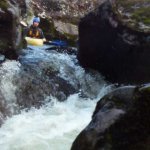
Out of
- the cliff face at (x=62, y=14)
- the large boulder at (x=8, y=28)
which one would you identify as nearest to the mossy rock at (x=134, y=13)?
the large boulder at (x=8, y=28)

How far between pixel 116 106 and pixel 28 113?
4.89 m

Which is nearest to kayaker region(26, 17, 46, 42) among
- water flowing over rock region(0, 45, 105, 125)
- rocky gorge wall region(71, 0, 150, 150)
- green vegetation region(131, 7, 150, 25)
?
water flowing over rock region(0, 45, 105, 125)

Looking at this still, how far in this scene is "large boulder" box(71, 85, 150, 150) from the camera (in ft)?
12.5

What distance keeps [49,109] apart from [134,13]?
353cm

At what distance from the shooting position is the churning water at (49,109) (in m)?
6.96

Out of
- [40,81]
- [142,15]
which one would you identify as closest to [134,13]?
[142,15]

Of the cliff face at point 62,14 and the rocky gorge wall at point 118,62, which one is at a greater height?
the rocky gorge wall at point 118,62

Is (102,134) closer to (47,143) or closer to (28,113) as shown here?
(47,143)

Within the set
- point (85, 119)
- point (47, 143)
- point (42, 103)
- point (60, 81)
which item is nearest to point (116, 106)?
point (47, 143)

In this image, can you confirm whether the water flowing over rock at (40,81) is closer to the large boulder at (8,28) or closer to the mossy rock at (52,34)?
the large boulder at (8,28)

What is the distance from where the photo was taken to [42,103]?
9523mm

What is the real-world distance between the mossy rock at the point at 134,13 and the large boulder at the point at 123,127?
6.06m

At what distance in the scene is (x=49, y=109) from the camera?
9281 millimetres

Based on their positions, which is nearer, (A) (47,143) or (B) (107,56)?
(A) (47,143)
